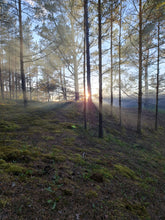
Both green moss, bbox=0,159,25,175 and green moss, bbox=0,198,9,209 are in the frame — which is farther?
green moss, bbox=0,159,25,175

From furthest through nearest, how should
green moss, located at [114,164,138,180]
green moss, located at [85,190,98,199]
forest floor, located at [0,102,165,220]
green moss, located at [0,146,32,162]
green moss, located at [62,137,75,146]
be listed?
green moss, located at [62,137,75,146]
green moss, located at [114,164,138,180]
green moss, located at [0,146,32,162]
green moss, located at [85,190,98,199]
forest floor, located at [0,102,165,220]

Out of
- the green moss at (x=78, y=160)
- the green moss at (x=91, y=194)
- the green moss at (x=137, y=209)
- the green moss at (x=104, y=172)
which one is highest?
the green moss at (x=78, y=160)

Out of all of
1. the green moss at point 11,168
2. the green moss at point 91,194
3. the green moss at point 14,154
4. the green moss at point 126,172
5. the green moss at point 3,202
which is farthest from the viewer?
the green moss at point 126,172

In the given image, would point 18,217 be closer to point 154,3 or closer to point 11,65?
point 154,3

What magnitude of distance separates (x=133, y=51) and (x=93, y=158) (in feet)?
30.7

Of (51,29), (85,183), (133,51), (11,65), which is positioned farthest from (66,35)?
(11,65)

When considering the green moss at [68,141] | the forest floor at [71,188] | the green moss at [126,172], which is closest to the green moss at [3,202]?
the forest floor at [71,188]

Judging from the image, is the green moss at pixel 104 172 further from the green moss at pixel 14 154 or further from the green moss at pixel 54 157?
the green moss at pixel 14 154

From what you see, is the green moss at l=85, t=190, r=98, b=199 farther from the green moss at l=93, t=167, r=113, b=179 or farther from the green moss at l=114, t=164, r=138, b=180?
the green moss at l=114, t=164, r=138, b=180

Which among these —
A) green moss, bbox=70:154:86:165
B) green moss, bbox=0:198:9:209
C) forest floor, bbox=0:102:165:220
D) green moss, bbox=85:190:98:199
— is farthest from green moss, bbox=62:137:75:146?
green moss, bbox=0:198:9:209

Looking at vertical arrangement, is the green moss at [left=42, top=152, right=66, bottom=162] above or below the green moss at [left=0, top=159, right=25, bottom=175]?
below

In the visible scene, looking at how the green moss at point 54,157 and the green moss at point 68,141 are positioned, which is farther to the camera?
the green moss at point 68,141

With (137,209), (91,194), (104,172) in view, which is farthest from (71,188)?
(137,209)

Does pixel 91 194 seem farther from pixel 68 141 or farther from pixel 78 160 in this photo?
pixel 68 141
